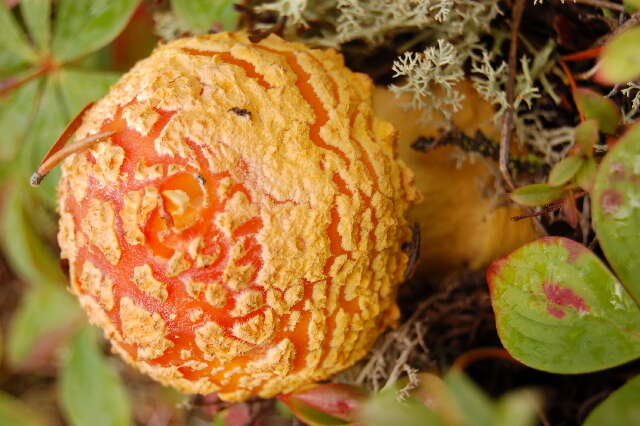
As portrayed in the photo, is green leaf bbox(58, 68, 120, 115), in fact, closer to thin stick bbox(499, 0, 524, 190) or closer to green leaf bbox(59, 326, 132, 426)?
green leaf bbox(59, 326, 132, 426)

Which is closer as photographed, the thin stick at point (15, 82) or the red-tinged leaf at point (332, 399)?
the red-tinged leaf at point (332, 399)

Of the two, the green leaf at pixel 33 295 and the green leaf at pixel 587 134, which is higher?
the green leaf at pixel 587 134

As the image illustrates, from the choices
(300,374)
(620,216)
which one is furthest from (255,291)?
(620,216)

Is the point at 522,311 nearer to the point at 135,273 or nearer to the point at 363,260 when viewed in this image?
the point at 363,260

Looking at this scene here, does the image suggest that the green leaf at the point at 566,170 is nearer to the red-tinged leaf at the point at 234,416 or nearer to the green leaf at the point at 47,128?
the red-tinged leaf at the point at 234,416

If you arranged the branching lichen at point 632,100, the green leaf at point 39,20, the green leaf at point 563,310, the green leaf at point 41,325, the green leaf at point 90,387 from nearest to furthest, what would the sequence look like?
1. the green leaf at point 563,310
2. the branching lichen at point 632,100
3. the green leaf at point 39,20
4. the green leaf at point 90,387
5. the green leaf at point 41,325

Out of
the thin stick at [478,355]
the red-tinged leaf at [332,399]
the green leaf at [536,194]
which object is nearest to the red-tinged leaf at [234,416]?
the red-tinged leaf at [332,399]
